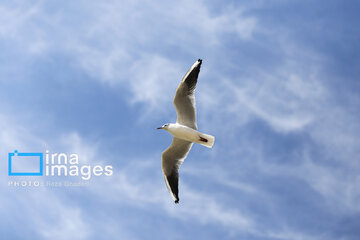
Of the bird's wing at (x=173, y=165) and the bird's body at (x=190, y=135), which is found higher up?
the bird's body at (x=190, y=135)

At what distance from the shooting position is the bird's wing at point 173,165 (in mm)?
15750

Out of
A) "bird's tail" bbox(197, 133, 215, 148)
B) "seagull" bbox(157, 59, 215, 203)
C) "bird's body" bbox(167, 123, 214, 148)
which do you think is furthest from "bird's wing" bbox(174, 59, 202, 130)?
"bird's tail" bbox(197, 133, 215, 148)

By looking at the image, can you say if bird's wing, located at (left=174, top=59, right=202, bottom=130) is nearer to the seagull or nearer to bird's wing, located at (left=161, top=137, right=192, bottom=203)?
the seagull

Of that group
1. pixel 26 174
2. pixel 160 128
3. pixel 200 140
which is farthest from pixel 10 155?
pixel 200 140

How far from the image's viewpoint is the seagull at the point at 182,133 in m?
15.2

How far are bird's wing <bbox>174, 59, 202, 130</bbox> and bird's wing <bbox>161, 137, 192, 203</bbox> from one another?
74cm

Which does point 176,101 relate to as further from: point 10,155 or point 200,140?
point 10,155

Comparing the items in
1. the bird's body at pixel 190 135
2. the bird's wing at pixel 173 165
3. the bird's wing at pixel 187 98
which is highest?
the bird's wing at pixel 187 98

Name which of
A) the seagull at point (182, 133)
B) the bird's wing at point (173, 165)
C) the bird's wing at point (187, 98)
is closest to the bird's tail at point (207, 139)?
the seagull at point (182, 133)

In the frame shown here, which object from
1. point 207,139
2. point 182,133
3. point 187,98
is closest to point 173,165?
point 182,133

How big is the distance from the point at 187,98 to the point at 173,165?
78.3 inches

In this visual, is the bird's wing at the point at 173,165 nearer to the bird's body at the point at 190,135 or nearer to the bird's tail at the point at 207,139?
the bird's body at the point at 190,135

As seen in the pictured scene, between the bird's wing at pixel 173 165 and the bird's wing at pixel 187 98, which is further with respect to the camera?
the bird's wing at pixel 173 165

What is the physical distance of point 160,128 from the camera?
1571 centimetres
